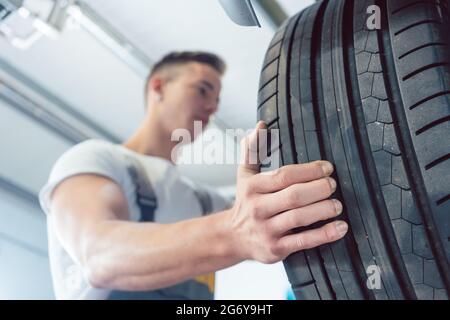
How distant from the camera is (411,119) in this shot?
57 centimetres

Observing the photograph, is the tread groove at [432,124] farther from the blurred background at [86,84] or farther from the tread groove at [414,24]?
the blurred background at [86,84]

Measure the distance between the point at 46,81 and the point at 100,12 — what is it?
25.3 inches

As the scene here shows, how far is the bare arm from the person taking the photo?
598 millimetres

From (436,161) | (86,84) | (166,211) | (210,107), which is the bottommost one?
(436,161)

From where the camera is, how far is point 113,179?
1203 mm

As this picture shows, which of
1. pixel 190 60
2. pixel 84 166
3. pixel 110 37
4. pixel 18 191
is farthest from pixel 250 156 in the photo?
pixel 18 191

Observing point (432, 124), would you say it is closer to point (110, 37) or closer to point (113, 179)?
point (113, 179)

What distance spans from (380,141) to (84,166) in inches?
→ 30.4

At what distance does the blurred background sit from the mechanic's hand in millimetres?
919

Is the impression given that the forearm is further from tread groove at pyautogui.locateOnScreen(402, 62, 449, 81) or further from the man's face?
the man's face

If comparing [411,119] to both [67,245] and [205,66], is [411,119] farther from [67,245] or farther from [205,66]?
[205,66]

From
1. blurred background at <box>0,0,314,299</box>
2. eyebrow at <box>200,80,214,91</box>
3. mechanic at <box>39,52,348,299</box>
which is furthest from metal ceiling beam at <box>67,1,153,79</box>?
eyebrow at <box>200,80,214,91</box>

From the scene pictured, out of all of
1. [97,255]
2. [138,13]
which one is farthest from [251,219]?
[138,13]
